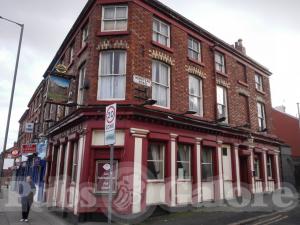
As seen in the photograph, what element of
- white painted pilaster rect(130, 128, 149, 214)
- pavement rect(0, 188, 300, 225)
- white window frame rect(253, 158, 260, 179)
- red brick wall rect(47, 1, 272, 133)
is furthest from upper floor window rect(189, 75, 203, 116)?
white window frame rect(253, 158, 260, 179)

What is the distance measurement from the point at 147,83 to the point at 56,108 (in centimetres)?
853

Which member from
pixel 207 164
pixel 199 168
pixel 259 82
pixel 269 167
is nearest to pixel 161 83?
pixel 199 168

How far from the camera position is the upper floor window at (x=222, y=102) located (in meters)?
17.0

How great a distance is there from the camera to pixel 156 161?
1264 cm

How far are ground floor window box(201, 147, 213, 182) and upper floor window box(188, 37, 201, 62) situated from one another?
5376 millimetres

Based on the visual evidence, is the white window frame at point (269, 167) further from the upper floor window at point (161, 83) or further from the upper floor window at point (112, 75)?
the upper floor window at point (112, 75)

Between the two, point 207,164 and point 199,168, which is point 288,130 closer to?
point 207,164

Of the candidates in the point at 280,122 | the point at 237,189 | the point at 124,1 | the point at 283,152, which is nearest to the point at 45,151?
the point at 124,1

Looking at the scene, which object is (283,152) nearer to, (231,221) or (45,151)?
(231,221)

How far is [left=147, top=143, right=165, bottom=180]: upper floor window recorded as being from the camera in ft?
40.4

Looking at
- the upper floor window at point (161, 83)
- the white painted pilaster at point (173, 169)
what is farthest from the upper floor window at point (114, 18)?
the white painted pilaster at point (173, 169)

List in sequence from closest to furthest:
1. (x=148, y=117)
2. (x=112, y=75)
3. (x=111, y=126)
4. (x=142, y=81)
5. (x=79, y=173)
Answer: (x=111, y=126)
(x=79, y=173)
(x=148, y=117)
(x=142, y=81)
(x=112, y=75)

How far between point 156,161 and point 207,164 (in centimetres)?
392

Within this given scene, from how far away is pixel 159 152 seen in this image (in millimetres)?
12938
